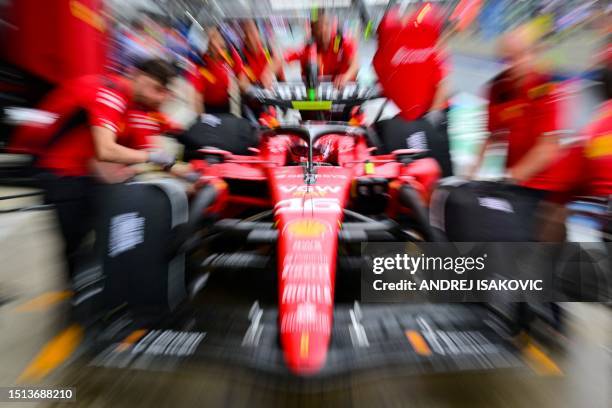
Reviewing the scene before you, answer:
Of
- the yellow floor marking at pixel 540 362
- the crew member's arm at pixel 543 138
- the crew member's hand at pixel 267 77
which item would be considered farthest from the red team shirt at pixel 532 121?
the crew member's hand at pixel 267 77

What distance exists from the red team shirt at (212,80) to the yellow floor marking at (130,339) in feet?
5.78

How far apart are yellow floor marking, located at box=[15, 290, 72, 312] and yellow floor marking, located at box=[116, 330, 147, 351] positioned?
49 centimetres

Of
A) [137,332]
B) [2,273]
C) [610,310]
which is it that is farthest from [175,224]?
[610,310]

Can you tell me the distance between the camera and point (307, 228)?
2.89 ft

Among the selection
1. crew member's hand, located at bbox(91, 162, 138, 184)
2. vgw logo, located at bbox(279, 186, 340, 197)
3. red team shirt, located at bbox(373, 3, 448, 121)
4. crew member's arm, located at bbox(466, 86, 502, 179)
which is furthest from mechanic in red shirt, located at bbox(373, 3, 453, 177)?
crew member's hand, located at bbox(91, 162, 138, 184)

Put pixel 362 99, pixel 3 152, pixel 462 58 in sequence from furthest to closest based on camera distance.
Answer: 1. pixel 362 99
2. pixel 462 58
3. pixel 3 152

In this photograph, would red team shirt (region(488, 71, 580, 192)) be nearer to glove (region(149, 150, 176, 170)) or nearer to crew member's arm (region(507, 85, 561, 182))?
crew member's arm (region(507, 85, 561, 182))

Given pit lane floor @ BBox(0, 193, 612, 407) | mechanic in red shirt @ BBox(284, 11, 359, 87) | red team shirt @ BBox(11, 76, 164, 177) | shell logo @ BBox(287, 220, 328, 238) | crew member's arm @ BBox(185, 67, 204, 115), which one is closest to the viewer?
pit lane floor @ BBox(0, 193, 612, 407)

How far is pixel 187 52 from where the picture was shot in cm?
226

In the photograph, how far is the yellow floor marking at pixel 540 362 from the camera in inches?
27.9

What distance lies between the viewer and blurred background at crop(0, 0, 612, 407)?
655mm

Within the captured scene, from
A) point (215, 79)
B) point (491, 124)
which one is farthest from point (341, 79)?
point (491, 124)

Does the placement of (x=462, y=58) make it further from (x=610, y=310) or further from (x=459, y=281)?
(x=459, y=281)

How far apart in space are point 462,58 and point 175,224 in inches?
68.1
